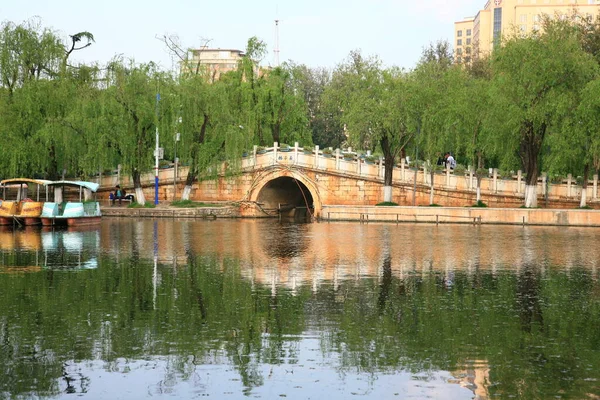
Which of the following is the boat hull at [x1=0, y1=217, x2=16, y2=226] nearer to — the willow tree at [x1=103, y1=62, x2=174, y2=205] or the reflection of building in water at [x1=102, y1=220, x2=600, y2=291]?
the reflection of building in water at [x1=102, y1=220, x2=600, y2=291]

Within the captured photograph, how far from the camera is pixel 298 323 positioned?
48.9 ft

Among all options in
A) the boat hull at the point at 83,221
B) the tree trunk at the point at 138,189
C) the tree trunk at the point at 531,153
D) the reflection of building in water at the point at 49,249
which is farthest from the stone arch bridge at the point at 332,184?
the reflection of building in water at the point at 49,249

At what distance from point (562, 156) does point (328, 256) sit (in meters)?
20.1

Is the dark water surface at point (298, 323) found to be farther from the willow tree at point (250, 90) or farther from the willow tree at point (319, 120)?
the willow tree at point (319, 120)

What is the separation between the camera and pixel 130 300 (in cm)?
1717

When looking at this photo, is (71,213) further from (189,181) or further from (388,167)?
(388,167)

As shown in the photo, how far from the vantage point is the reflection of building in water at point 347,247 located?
74.0ft

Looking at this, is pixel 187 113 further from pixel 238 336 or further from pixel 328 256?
pixel 238 336

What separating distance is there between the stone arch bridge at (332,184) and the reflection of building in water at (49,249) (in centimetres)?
1317

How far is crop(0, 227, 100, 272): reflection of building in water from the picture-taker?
75.9 feet

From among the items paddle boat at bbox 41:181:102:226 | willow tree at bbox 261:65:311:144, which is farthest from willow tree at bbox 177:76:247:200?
paddle boat at bbox 41:181:102:226

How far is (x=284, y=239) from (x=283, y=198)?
22.3 meters

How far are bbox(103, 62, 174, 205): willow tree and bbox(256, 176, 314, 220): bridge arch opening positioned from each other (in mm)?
7090

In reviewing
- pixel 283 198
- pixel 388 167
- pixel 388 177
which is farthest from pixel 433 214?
pixel 283 198
